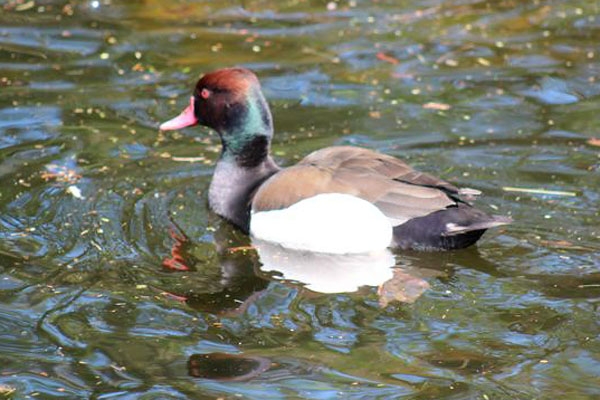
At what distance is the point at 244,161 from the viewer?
834 cm

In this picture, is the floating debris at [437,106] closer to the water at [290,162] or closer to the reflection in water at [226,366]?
the water at [290,162]

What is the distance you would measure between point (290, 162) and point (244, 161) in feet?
2.44

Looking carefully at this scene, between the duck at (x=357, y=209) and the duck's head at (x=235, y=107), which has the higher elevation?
the duck's head at (x=235, y=107)

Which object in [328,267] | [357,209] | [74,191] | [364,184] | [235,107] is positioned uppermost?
[235,107]

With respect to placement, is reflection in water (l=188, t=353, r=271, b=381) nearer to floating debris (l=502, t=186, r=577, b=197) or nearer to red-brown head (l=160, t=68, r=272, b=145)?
red-brown head (l=160, t=68, r=272, b=145)

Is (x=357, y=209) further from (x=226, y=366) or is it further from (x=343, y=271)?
(x=226, y=366)

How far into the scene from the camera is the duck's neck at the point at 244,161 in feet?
27.0

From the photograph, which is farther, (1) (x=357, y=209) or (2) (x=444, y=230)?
(1) (x=357, y=209)

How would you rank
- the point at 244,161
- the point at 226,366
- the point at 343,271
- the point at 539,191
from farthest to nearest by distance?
1. the point at 244,161
2. the point at 539,191
3. the point at 343,271
4. the point at 226,366

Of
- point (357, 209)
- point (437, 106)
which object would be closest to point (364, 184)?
point (357, 209)

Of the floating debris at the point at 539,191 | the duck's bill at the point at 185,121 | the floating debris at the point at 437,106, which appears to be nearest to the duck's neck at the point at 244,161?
the duck's bill at the point at 185,121

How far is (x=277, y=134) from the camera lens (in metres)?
9.58

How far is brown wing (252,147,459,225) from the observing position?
746 cm

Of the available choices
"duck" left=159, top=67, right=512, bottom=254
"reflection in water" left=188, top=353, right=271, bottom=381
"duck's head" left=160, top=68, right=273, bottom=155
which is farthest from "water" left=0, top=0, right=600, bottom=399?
"duck's head" left=160, top=68, right=273, bottom=155
